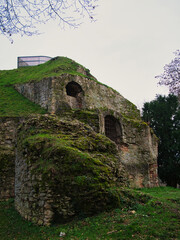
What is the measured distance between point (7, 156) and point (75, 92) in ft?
21.6

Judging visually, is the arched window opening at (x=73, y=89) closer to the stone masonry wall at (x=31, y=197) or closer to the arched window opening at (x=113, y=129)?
the arched window opening at (x=113, y=129)

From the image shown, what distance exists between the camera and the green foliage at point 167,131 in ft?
54.5

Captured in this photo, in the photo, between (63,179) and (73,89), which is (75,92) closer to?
(73,89)

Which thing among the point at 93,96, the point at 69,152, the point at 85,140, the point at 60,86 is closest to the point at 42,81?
the point at 60,86

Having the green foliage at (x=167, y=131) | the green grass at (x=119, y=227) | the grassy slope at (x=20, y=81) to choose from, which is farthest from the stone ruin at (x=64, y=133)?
the green foliage at (x=167, y=131)

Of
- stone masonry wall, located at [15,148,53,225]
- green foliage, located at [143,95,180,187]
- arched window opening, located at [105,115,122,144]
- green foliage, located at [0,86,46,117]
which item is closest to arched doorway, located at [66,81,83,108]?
arched window opening, located at [105,115,122,144]

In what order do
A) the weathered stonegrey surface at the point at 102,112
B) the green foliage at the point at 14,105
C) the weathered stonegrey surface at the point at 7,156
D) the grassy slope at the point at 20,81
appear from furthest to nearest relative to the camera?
the weathered stonegrey surface at the point at 102,112 → the grassy slope at the point at 20,81 → the green foliage at the point at 14,105 → the weathered stonegrey surface at the point at 7,156

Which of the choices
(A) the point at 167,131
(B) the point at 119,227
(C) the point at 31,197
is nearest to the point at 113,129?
(A) the point at 167,131

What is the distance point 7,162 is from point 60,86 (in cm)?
554

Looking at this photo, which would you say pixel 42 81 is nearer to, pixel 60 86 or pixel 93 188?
pixel 60 86

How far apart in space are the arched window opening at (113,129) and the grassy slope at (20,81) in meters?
3.69

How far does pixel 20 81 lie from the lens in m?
15.2

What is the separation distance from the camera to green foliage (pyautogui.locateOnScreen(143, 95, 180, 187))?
16.6 metres

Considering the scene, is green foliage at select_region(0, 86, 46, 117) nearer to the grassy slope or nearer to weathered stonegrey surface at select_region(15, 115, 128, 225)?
the grassy slope
